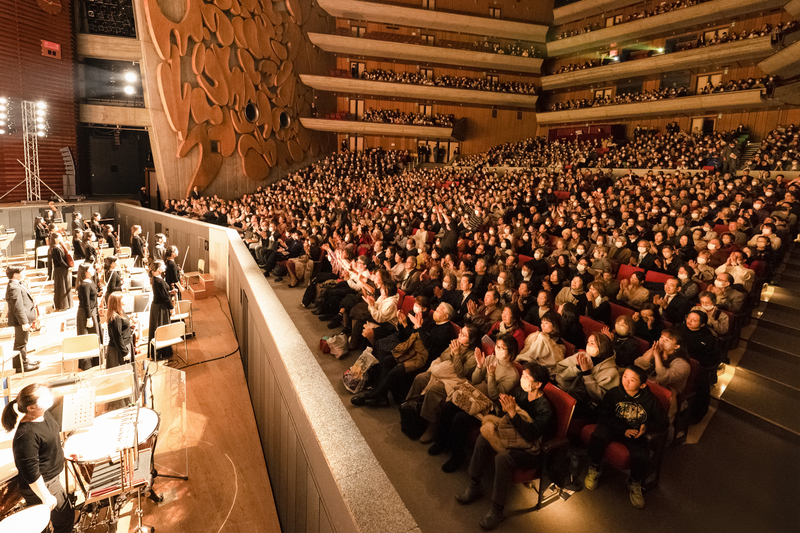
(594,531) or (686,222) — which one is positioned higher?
(686,222)

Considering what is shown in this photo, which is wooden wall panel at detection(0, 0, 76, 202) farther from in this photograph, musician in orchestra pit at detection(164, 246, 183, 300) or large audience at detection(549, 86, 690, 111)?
large audience at detection(549, 86, 690, 111)

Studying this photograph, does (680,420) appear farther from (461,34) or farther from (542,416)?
(461,34)

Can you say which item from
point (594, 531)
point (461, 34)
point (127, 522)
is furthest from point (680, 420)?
point (461, 34)

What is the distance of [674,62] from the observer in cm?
1773

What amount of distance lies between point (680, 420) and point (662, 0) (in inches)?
884

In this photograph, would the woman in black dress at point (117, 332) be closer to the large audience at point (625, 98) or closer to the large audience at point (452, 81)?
the large audience at point (452, 81)

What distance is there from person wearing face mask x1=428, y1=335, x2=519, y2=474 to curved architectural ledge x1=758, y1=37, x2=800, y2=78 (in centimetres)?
1214

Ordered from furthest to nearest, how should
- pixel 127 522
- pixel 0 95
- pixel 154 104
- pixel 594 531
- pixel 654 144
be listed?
1. pixel 654 144
2. pixel 154 104
3. pixel 0 95
4. pixel 127 522
5. pixel 594 531

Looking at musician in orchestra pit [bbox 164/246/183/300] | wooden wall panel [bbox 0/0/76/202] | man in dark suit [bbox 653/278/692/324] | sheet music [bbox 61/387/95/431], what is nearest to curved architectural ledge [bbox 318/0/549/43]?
wooden wall panel [bbox 0/0/76/202]

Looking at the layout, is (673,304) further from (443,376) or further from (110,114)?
(110,114)

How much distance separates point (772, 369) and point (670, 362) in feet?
5.93

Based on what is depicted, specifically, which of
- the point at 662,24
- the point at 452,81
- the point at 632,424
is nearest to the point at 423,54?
the point at 452,81

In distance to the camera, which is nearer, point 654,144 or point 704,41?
point 654,144

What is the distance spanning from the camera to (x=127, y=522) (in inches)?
131
